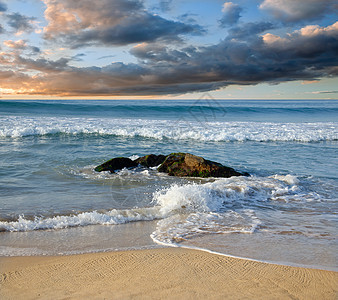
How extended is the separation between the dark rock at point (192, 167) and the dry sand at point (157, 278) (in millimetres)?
4947

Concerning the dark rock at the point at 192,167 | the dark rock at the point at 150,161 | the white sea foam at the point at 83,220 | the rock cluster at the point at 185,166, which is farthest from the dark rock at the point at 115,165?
the white sea foam at the point at 83,220

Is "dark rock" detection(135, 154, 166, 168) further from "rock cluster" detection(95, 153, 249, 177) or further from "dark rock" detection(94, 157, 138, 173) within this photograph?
"dark rock" detection(94, 157, 138, 173)

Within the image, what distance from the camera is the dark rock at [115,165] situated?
9.11 meters

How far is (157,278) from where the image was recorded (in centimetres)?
313

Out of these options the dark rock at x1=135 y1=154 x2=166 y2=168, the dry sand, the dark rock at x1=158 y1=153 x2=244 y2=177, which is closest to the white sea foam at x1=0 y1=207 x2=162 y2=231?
the dry sand

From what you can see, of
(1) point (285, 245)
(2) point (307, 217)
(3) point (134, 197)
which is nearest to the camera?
(1) point (285, 245)

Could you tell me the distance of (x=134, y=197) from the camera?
6625 millimetres

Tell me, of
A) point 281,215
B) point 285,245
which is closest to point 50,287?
point 285,245

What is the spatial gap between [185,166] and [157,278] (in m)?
5.96

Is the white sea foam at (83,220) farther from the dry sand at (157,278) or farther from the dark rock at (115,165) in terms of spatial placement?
the dark rock at (115,165)

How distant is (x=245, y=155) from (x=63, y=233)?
9184 mm

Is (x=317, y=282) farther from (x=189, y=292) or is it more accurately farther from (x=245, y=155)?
(x=245, y=155)

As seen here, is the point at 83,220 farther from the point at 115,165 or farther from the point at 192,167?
the point at 192,167

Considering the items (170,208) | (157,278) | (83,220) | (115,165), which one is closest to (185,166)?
(115,165)
